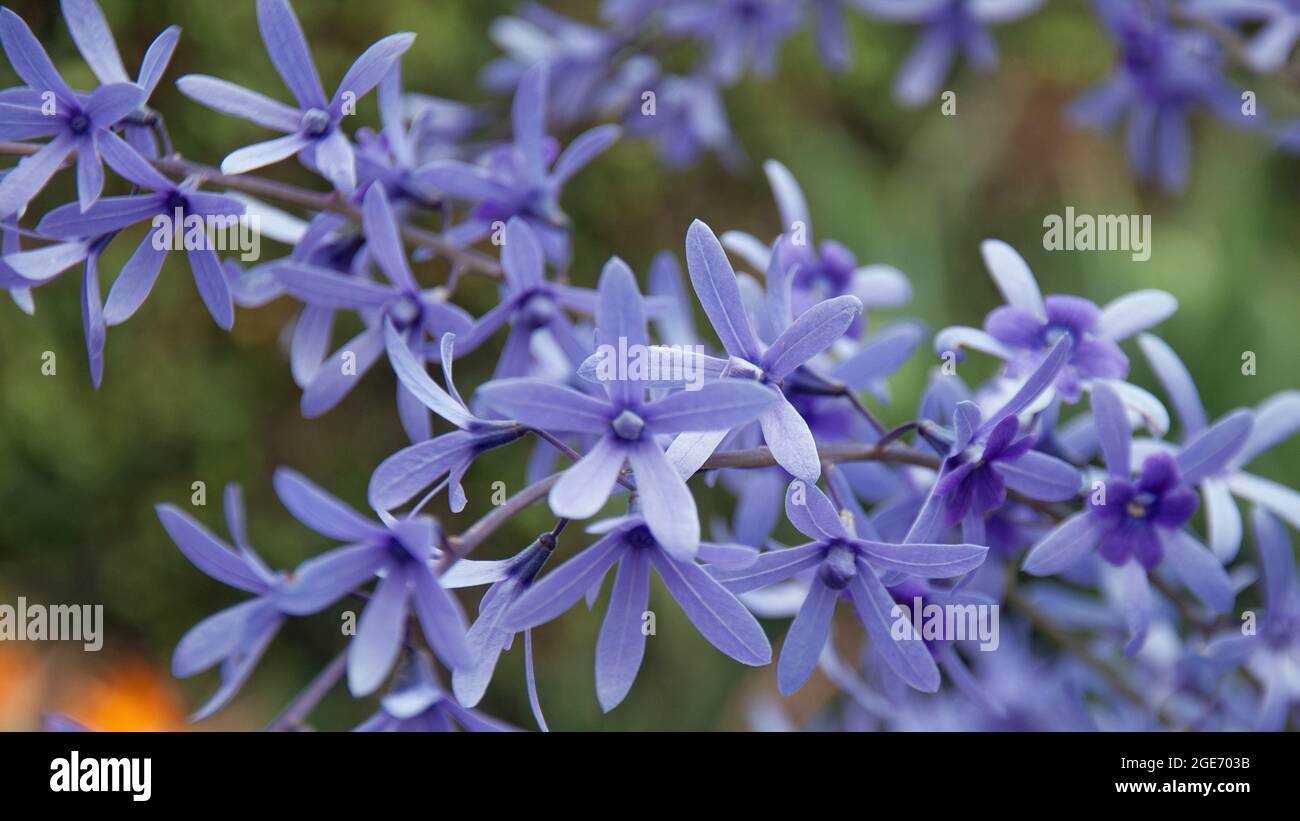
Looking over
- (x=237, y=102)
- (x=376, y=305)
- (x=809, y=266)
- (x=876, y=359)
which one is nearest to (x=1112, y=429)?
(x=876, y=359)

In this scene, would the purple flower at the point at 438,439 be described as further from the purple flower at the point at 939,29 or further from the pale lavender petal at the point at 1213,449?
the purple flower at the point at 939,29

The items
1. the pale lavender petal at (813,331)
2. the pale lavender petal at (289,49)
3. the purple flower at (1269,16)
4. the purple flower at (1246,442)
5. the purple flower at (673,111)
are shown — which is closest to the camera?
the pale lavender petal at (813,331)

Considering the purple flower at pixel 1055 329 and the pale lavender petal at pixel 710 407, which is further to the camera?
the purple flower at pixel 1055 329

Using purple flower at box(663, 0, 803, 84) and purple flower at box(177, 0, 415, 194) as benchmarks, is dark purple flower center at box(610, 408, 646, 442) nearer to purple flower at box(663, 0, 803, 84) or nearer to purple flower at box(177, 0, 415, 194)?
purple flower at box(177, 0, 415, 194)

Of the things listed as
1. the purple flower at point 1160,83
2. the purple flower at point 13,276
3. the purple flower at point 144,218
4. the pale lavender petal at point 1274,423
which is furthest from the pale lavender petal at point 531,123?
the purple flower at point 1160,83

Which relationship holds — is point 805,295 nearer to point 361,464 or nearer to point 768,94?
point 361,464

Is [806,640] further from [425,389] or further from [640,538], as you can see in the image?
[425,389]
